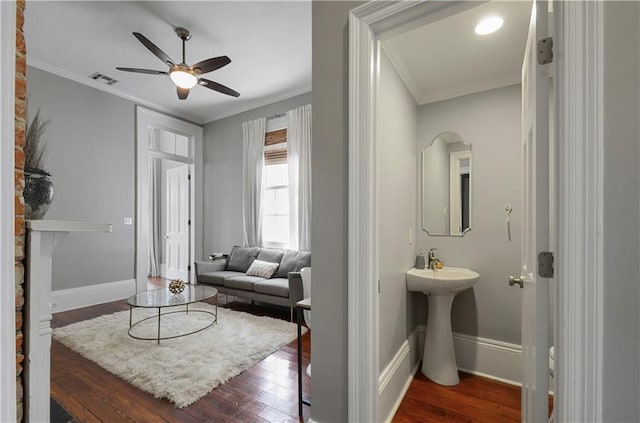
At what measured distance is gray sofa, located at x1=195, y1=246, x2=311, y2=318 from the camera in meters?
3.43

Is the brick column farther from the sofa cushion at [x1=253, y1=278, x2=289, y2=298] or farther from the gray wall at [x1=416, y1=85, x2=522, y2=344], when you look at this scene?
the gray wall at [x1=416, y1=85, x2=522, y2=344]

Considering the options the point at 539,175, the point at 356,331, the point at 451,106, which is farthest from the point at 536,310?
the point at 451,106

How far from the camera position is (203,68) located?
9.52ft

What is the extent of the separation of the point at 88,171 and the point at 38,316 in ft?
12.0

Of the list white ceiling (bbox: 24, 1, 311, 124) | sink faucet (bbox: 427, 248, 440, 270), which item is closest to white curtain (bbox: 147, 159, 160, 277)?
white ceiling (bbox: 24, 1, 311, 124)

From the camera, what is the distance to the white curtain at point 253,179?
183 inches

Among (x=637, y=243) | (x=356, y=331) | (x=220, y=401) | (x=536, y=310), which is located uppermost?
(x=637, y=243)

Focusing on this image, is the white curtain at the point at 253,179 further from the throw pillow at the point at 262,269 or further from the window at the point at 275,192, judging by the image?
the throw pillow at the point at 262,269

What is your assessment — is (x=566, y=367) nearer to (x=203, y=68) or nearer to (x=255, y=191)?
(x=203, y=68)

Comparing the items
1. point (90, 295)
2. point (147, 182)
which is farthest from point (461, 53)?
point (90, 295)

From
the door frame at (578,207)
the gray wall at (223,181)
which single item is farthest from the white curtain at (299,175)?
the door frame at (578,207)

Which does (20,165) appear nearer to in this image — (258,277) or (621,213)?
(621,213)

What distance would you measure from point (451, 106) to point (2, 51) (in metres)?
2.81

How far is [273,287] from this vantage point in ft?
11.5
